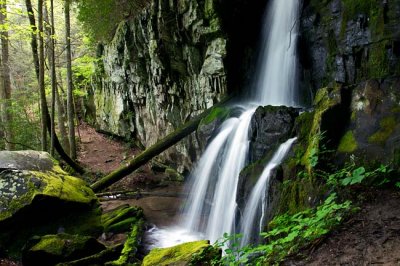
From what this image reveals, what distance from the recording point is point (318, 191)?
167 inches

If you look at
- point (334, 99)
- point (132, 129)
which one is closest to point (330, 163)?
point (334, 99)

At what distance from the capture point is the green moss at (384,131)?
443cm

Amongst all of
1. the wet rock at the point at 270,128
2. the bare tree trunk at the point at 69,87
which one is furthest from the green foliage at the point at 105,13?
the wet rock at the point at 270,128

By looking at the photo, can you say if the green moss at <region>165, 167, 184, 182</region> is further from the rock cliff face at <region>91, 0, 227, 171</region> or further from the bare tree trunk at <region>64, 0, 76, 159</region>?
the bare tree trunk at <region>64, 0, 76, 159</region>

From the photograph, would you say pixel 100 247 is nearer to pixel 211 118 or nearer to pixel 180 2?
pixel 211 118

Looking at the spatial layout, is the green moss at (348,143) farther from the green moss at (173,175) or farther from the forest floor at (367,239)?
the green moss at (173,175)

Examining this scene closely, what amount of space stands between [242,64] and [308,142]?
608 cm

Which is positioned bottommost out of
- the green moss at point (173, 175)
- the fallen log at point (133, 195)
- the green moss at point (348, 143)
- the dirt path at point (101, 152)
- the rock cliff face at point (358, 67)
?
the fallen log at point (133, 195)

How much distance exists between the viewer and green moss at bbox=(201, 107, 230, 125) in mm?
9445

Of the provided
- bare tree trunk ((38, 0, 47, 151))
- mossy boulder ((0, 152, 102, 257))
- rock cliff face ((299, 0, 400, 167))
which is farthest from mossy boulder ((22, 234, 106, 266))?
bare tree trunk ((38, 0, 47, 151))

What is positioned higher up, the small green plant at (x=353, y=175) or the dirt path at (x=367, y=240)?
the small green plant at (x=353, y=175)

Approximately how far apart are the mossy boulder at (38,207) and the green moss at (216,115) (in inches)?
150

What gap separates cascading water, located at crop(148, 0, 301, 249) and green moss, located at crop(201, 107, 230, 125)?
400 mm

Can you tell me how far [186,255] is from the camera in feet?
15.3
